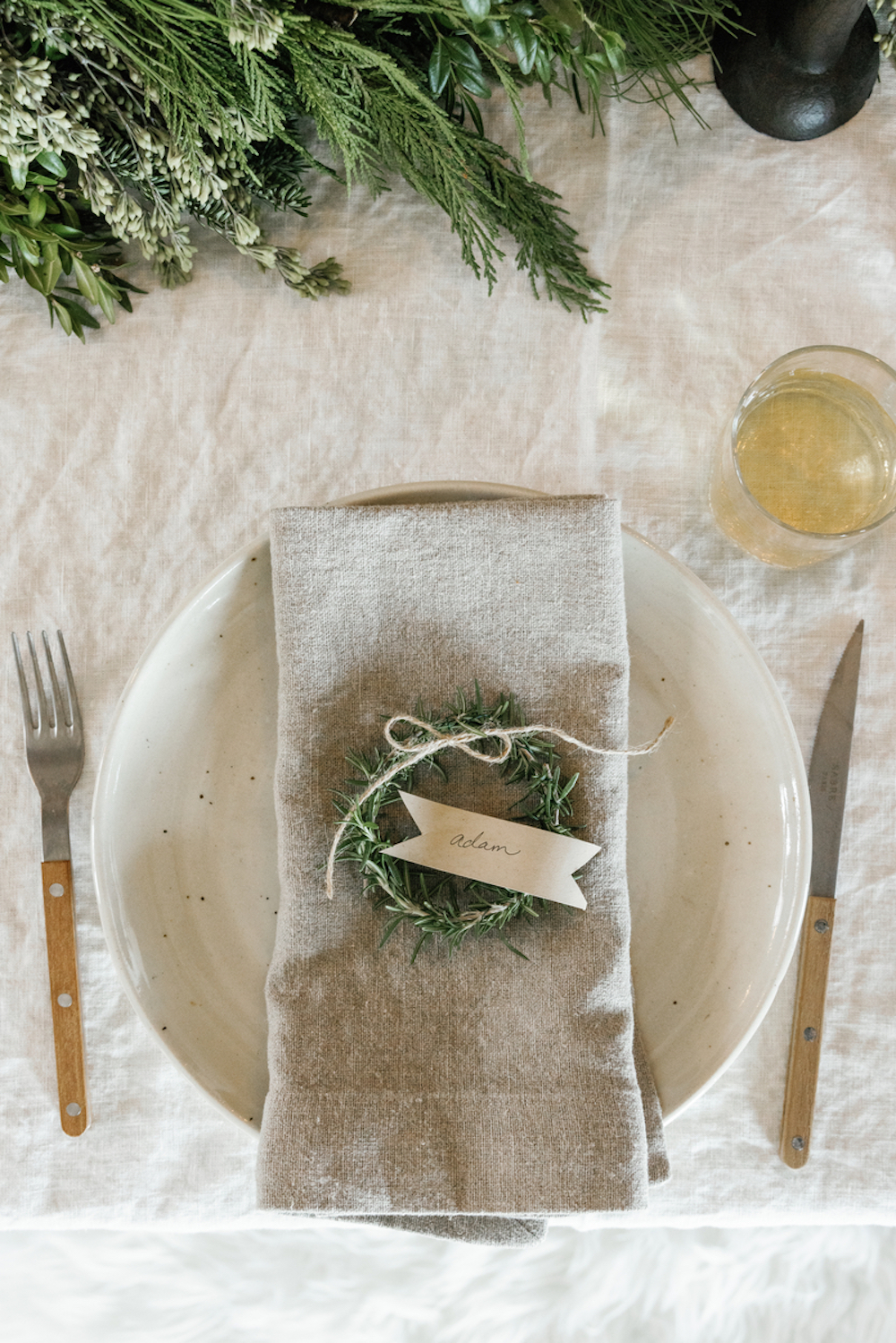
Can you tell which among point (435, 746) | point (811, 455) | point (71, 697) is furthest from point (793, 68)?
point (71, 697)

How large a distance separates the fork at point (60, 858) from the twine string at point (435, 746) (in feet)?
0.77

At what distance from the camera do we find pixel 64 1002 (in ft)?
2.16

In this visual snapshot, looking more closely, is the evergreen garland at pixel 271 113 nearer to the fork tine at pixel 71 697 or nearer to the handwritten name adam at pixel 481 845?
the fork tine at pixel 71 697

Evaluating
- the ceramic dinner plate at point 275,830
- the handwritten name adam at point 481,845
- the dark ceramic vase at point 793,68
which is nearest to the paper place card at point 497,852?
the handwritten name adam at point 481,845

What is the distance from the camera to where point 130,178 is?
0.61 meters

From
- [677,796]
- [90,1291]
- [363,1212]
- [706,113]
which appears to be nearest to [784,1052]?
[677,796]

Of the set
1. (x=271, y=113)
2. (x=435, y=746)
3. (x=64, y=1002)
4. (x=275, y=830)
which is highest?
(x=271, y=113)

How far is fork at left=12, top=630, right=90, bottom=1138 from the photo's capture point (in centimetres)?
66

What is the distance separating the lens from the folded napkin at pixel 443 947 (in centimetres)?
52

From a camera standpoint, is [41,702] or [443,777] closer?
[443,777]

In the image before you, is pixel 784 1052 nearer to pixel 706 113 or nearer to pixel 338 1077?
pixel 338 1077

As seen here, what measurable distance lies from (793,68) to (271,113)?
0.37m

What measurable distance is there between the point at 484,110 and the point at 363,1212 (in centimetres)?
74

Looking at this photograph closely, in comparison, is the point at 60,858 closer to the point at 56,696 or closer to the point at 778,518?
the point at 56,696
